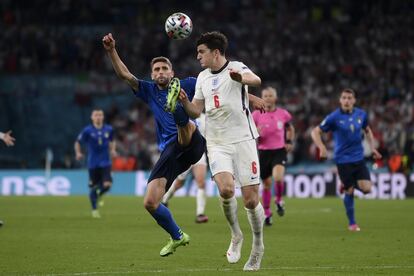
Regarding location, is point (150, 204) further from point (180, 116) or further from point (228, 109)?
point (228, 109)

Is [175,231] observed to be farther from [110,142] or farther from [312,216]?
[110,142]

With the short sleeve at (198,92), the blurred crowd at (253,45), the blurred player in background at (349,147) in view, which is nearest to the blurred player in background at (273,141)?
the blurred player in background at (349,147)

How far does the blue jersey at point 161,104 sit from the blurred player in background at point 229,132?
863 millimetres

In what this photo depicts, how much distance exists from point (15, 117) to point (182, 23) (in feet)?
84.2

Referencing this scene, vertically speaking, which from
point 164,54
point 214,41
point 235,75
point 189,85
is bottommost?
point 189,85

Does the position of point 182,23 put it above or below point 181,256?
above

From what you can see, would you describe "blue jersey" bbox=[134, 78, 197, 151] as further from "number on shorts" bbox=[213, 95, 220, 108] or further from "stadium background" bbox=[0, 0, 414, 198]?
"stadium background" bbox=[0, 0, 414, 198]

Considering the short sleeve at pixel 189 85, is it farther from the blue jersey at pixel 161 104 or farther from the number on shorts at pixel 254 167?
the number on shorts at pixel 254 167

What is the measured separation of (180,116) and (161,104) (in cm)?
88

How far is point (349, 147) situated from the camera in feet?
58.4

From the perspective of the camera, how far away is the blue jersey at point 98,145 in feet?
76.8

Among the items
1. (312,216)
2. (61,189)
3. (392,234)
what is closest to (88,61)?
(61,189)

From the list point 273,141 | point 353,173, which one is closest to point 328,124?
point 353,173

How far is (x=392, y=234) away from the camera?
16562mm
